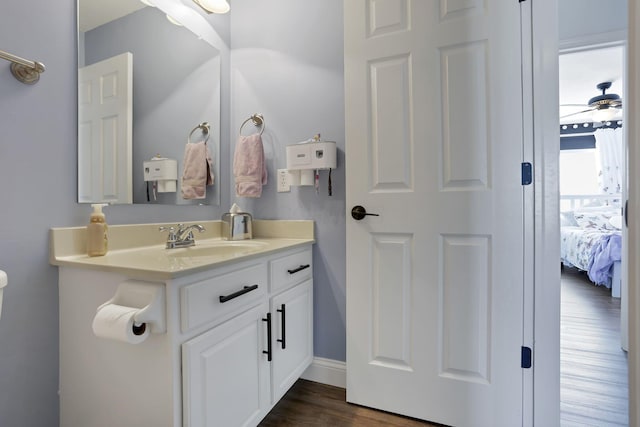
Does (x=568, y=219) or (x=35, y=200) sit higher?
(x=35, y=200)

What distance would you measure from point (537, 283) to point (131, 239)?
1741 mm

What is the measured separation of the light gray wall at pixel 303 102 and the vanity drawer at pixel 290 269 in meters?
0.09

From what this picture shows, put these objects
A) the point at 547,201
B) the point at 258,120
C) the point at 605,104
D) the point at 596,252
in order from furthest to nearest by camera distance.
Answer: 1. the point at 605,104
2. the point at 596,252
3. the point at 258,120
4. the point at 547,201

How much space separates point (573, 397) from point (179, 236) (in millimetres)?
2179

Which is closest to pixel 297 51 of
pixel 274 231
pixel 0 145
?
pixel 274 231

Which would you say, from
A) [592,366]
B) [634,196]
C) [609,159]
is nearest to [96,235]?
[634,196]

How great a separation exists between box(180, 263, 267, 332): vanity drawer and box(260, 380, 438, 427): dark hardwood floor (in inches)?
25.6

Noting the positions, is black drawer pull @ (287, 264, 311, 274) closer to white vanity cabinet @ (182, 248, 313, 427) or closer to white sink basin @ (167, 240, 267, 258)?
white vanity cabinet @ (182, 248, 313, 427)

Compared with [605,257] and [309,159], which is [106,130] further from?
[605,257]

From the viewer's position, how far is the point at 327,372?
1.75 meters

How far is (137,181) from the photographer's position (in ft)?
4.80

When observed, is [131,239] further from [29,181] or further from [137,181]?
[29,181]

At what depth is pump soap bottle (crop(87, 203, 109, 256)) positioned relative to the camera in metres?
1.16

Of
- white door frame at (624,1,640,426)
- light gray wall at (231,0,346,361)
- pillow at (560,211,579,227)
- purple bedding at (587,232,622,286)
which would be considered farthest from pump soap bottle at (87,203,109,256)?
pillow at (560,211,579,227)
